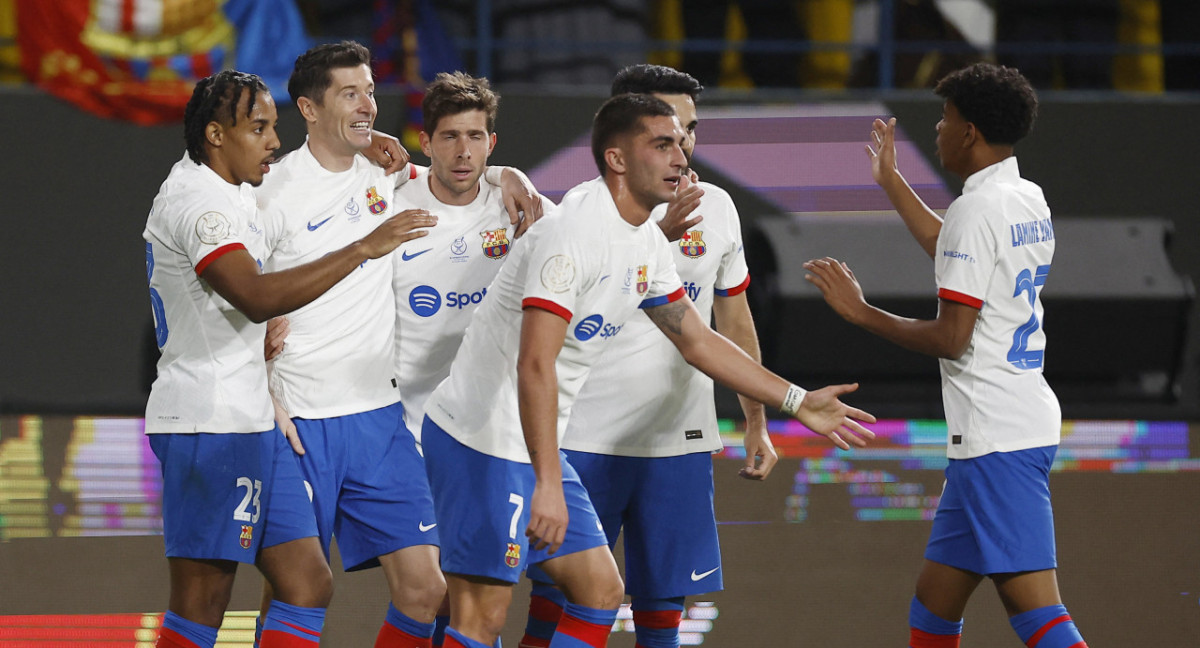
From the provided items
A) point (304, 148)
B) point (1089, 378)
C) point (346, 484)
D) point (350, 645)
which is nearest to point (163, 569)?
point (350, 645)

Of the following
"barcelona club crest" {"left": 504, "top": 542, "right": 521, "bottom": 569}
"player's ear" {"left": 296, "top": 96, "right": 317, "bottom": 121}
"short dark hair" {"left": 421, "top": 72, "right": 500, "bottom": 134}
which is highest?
"short dark hair" {"left": 421, "top": 72, "right": 500, "bottom": 134}

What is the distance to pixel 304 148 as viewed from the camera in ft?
13.4

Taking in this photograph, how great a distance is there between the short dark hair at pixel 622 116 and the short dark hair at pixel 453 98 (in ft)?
2.90

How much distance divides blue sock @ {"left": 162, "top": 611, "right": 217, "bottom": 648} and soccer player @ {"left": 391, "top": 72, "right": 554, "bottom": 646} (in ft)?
3.13

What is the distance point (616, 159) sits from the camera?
11.0 feet

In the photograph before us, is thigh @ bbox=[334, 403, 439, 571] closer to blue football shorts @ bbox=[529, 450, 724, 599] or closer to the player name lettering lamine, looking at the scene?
blue football shorts @ bbox=[529, 450, 724, 599]

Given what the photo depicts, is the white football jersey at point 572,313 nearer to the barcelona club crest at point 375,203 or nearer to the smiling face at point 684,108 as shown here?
the smiling face at point 684,108

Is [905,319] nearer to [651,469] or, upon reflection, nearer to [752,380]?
[752,380]

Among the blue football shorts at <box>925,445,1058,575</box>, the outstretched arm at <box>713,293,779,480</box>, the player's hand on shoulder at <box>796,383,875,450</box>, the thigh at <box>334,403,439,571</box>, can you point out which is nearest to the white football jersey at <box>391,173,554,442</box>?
the thigh at <box>334,403,439,571</box>

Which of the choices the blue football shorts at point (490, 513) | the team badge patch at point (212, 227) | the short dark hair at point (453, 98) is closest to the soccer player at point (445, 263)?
the short dark hair at point (453, 98)

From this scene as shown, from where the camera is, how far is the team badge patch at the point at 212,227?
3297mm

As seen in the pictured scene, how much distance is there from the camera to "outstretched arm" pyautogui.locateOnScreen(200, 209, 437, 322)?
3.29m

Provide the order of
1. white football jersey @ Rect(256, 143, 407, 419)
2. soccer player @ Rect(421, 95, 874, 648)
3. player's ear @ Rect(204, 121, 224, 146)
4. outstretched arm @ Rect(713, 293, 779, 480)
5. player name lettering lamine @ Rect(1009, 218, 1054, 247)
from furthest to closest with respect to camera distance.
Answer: outstretched arm @ Rect(713, 293, 779, 480) → white football jersey @ Rect(256, 143, 407, 419) → player name lettering lamine @ Rect(1009, 218, 1054, 247) → player's ear @ Rect(204, 121, 224, 146) → soccer player @ Rect(421, 95, 874, 648)

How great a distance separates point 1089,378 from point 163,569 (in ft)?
22.2
